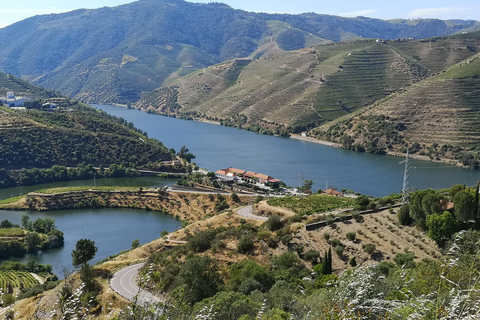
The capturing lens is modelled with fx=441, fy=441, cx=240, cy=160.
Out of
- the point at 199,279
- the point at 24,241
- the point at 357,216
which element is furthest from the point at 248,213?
the point at 24,241

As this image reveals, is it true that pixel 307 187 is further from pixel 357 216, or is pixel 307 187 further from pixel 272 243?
pixel 272 243

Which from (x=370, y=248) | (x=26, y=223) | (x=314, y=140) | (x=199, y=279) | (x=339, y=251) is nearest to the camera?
(x=199, y=279)

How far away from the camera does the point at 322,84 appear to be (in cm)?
9088

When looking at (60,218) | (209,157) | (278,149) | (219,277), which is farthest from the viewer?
(278,149)

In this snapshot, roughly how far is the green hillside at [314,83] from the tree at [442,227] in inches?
2457

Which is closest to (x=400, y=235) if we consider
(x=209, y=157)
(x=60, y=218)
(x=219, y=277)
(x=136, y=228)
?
(x=219, y=277)

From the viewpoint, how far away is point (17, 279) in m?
25.7

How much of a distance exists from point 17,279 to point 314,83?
7678 centimetres

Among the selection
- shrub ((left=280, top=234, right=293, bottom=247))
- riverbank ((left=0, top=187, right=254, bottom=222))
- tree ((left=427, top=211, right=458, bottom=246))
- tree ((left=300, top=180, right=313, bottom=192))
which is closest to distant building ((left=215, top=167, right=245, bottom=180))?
riverbank ((left=0, top=187, right=254, bottom=222))

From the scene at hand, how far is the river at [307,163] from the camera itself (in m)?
48.3

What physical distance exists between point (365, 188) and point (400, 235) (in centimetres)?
2830

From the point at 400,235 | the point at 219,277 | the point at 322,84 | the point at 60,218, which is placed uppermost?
the point at 322,84

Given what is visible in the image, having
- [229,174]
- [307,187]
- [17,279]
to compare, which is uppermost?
[229,174]

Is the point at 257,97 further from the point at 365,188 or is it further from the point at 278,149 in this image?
the point at 365,188
